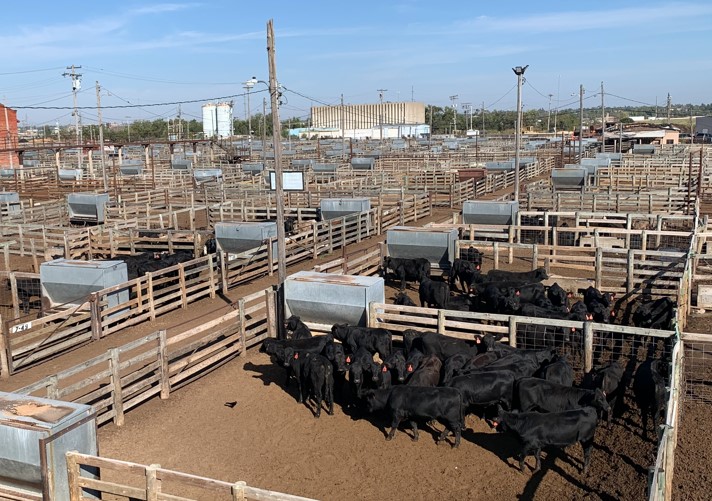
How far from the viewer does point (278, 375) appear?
11.7 m

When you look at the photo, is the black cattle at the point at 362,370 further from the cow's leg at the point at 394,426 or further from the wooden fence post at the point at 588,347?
the wooden fence post at the point at 588,347

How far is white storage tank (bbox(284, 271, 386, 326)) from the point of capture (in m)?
12.6

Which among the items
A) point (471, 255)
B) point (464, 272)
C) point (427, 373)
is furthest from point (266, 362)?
point (471, 255)

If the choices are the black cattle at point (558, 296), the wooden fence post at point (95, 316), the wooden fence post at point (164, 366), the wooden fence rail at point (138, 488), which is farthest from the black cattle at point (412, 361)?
Answer: the wooden fence post at point (95, 316)

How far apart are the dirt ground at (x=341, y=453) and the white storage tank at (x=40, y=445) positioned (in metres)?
1.81

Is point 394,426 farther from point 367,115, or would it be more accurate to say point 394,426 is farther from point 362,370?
point 367,115

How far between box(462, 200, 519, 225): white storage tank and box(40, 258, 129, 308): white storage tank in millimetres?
11851

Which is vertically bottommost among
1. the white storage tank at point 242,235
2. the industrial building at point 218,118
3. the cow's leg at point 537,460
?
the cow's leg at point 537,460

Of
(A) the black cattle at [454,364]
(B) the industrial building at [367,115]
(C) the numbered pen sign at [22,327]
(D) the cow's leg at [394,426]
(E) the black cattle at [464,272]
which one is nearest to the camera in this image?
(D) the cow's leg at [394,426]

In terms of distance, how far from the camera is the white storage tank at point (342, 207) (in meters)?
25.3

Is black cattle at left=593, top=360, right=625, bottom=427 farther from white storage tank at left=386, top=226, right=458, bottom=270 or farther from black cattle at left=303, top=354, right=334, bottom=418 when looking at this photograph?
white storage tank at left=386, top=226, right=458, bottom=270

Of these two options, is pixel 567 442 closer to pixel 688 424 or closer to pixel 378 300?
pixel 688 424

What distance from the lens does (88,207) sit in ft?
91.8

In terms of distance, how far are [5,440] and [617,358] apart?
916cm
